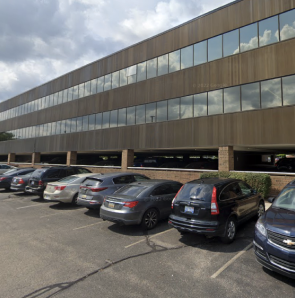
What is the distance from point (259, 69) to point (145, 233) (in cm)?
1149

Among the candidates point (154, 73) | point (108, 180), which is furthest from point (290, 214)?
point (154, 73)

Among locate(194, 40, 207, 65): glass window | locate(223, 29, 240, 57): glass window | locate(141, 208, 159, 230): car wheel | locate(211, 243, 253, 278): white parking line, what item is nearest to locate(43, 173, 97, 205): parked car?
locate(141, 208, 159, 230): car wheel

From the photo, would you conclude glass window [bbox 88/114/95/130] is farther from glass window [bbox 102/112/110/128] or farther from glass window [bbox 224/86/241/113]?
glass window [bbox 224/86/241/113]

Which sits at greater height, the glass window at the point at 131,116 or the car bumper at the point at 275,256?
the glass window at the point at 131,116

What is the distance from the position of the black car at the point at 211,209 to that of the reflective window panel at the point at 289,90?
7.97 metres

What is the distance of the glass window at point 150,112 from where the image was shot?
17.3 meters

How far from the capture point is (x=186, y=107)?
50.4 ft

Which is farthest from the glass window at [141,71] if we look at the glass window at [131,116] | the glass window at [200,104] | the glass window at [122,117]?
the glass window at [200,104]

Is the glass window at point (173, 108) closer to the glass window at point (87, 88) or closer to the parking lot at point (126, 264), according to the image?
the parking lot at point (126, 264)

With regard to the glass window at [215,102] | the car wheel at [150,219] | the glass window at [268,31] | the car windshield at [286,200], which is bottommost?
the car wheel at [150,219]

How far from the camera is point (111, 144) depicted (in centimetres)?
2012

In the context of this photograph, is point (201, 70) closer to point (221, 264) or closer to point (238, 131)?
point (238, 131)

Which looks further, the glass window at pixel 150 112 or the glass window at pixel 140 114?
the glass window at pixel 140 114

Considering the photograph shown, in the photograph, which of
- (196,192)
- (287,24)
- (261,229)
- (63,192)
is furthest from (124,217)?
(287,24)
